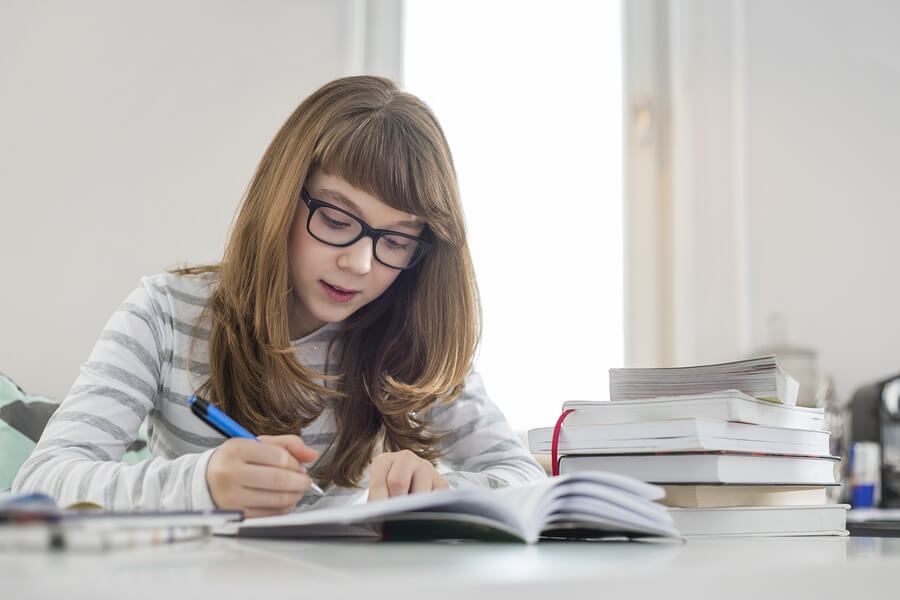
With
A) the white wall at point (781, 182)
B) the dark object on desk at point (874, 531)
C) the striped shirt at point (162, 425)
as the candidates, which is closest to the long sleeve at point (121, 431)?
the striped shirt at point (162, 425)

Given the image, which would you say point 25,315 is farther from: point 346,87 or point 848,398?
point 848,398

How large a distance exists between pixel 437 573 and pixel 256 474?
36 centimetres

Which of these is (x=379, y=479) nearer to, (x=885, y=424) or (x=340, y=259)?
(x=340, y=259)

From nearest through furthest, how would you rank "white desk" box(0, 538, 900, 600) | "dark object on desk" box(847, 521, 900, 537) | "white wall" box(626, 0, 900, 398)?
"white desk" box(0, 538, 900, 600) < "dark object on desk" box(847, 521, 900, 537) < "white wall" box(626, 0, 900, 398)

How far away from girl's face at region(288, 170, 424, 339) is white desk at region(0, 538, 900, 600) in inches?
24.1

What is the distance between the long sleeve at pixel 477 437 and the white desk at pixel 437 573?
0.67m

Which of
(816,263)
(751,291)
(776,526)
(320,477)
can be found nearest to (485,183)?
(751,291)

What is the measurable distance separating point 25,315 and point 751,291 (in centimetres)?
196

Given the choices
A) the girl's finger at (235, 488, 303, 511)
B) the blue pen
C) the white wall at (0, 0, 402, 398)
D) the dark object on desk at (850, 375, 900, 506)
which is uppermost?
the white wall at (0, 0, 402, 398)

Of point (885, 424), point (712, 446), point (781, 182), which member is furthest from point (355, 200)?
point (781, 182)

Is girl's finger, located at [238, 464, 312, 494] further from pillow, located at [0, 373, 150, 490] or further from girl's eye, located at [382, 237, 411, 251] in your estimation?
pillow, located at [0, 373, 150, 490]

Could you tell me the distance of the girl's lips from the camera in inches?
44.4

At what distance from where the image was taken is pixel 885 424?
225 centimetres

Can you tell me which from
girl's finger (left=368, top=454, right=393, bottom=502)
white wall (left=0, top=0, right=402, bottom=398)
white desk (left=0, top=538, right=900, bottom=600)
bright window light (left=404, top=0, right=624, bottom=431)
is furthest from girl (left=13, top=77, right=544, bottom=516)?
bright window light (left=404, top=0, right=624, bottom=431)
